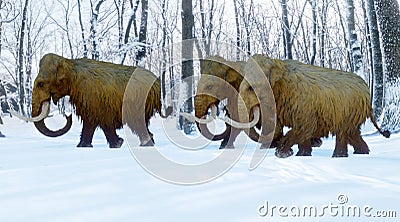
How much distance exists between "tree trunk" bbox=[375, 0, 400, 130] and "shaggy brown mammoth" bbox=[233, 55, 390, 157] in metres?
2.04

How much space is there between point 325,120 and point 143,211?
8.78ft

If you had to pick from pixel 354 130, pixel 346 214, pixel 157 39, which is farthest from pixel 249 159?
pixel 157 39

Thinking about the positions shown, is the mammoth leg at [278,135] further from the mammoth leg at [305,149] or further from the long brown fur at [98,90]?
the long brown fur at [98,90]

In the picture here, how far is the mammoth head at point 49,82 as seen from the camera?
207 inches

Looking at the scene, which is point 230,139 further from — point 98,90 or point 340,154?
point 98,90

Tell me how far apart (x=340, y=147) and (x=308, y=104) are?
563 millimetres

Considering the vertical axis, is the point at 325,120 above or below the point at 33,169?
above

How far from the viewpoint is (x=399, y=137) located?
554 centimetres

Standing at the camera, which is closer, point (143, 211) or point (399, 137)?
point (143, 211)

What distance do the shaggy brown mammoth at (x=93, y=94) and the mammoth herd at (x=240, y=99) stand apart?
0.04 ft

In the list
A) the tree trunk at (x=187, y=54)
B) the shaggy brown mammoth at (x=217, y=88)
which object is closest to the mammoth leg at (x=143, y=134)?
the shaggy brown mammoth at (x=217, y=88)

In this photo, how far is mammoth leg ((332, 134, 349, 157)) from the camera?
4141mm

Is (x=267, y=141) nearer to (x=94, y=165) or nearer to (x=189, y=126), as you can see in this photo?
(x=94, y=165)

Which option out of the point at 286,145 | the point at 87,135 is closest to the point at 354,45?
the point at 286,145
